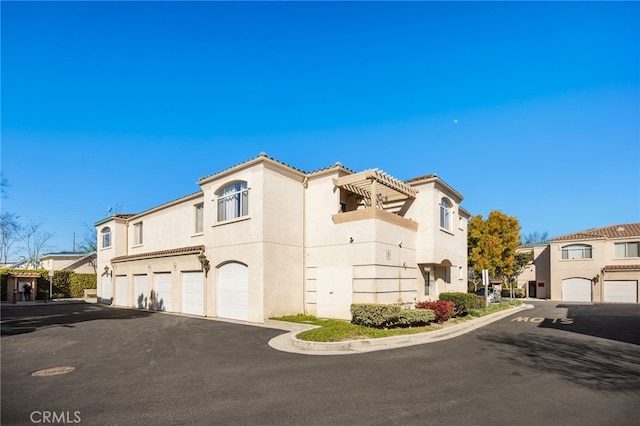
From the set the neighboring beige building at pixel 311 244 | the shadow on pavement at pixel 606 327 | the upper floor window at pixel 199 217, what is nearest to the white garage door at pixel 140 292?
the neighboring beige building at pixel 311 244

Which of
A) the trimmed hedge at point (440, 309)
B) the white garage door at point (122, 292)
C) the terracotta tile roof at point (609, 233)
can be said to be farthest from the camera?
the terracotta tile roof at point (609, 233)

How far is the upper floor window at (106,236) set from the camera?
31.7 meters

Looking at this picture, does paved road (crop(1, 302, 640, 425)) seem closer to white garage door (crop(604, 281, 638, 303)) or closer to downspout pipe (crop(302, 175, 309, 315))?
downspout pipe (crop(302, 175, 309, 315))

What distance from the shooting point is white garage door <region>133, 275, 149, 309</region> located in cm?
2551

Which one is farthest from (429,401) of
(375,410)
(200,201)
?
(200,201)

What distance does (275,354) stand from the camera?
35.3 feet

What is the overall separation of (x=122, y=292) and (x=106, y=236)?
6306 mm

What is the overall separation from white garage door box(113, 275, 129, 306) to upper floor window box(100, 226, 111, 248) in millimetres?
4128

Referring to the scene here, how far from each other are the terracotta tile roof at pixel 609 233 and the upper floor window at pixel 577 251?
2.74 feet

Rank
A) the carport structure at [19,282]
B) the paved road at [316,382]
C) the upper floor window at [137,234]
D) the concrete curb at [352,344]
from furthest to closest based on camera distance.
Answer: the carport structure at [19,282], the upper floor window at [137,234], the concrete curb at [352,344], the paved road at [316,382]

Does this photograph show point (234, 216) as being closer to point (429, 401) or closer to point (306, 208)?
point (306, 208)

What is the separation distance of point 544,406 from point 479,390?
3.79 feet

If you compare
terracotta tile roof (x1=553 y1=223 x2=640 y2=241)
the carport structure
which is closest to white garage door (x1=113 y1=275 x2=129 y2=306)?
Result: the carport structure

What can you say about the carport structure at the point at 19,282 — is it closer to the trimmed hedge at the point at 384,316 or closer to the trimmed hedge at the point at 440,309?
the trimmed hedge at the point at 384,316
